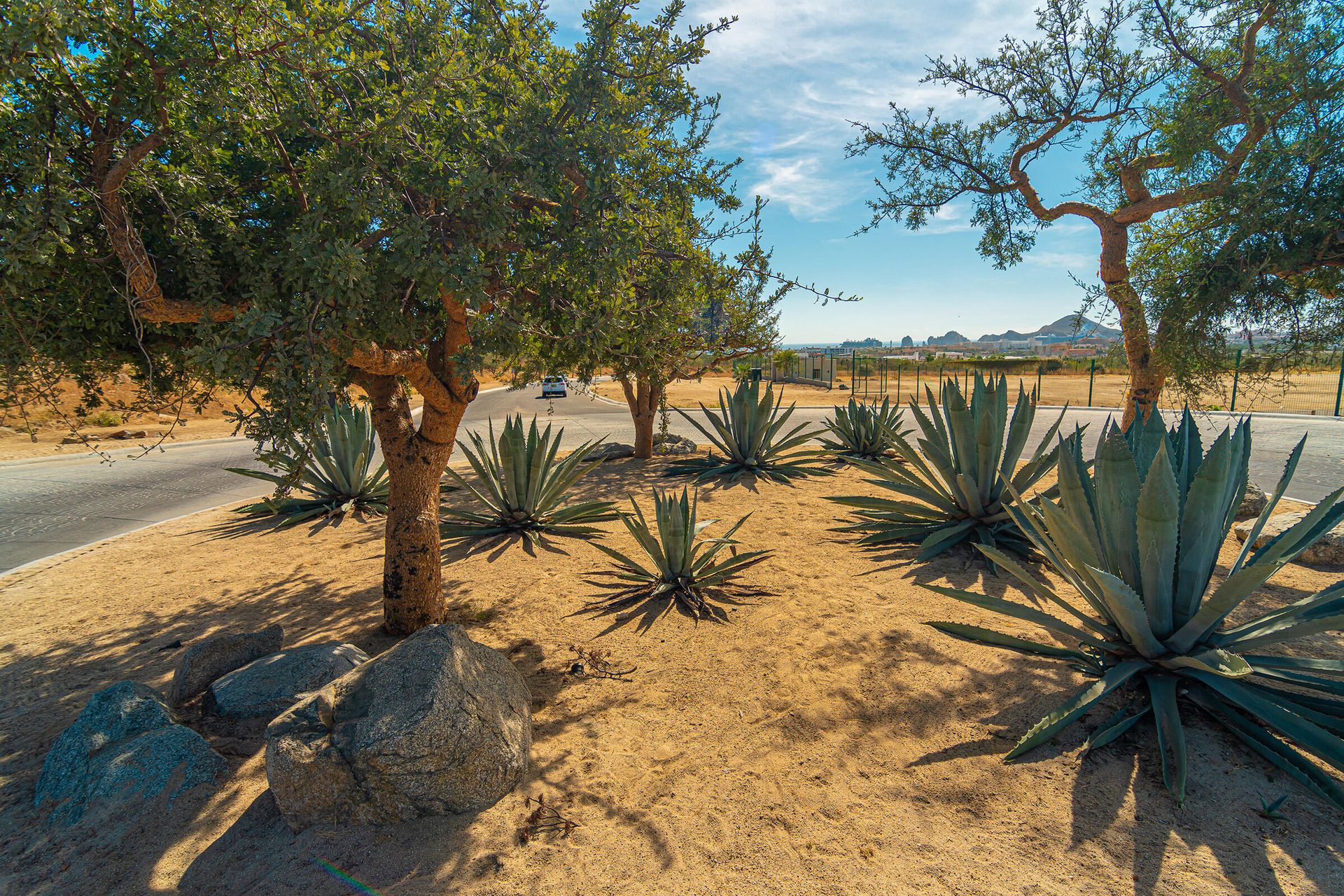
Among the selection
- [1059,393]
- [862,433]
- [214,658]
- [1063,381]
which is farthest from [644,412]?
[1063,381]

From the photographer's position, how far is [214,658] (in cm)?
357

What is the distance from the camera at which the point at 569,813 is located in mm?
2635

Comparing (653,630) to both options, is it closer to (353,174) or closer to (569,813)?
Answer: (569,813)

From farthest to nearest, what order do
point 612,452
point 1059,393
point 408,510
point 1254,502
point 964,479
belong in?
point 1059,393, point 612,452, point 1254,502, point 964,479, point 408,510

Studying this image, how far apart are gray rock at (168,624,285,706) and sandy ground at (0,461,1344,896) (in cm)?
35

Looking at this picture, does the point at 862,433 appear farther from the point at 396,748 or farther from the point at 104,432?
the point at 104,432

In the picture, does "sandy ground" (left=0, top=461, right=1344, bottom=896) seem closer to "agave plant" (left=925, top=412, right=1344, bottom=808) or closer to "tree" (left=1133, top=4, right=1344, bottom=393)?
"agave plant" (left=925, top=412, right=1344, bottom=808)

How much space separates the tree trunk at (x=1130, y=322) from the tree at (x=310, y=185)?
506 cm

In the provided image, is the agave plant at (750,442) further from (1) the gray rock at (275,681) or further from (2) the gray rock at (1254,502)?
(1) the gray rock at (275,681)

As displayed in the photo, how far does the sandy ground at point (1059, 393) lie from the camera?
1993cm

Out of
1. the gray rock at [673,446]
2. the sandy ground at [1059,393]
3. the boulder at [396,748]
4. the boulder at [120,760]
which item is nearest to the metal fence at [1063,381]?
the sandy ground at [1059,393]

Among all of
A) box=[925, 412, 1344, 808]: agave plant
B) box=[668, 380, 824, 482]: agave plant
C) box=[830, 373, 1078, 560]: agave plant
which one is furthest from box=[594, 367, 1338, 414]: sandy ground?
box=[925, 412, 1344, 808]: agave plant

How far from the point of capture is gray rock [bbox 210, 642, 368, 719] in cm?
326

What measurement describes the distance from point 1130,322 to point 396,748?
23.0ft
